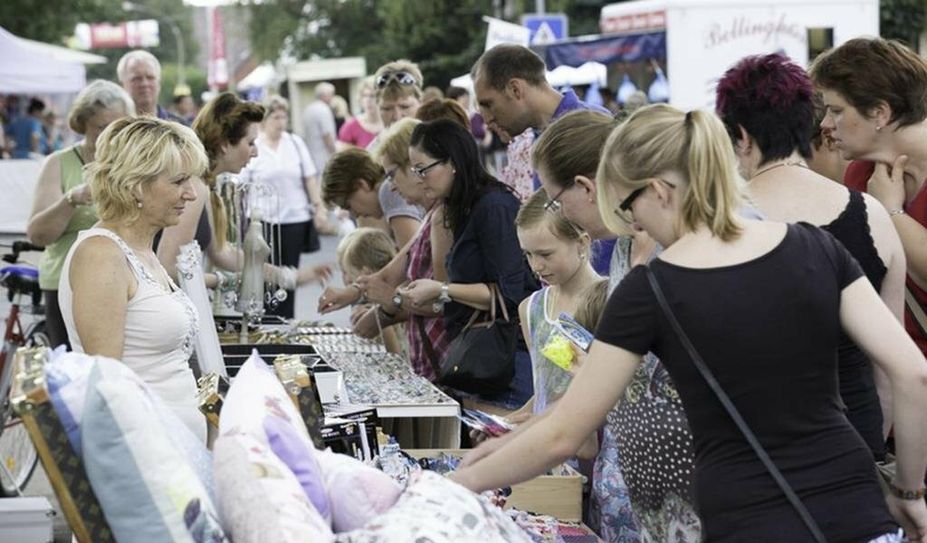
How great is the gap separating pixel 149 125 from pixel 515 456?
176 cm

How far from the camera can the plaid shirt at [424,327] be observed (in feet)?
18.7

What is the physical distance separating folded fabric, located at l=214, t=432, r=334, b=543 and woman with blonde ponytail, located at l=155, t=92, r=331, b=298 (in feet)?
11.6

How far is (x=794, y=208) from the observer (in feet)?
10.9

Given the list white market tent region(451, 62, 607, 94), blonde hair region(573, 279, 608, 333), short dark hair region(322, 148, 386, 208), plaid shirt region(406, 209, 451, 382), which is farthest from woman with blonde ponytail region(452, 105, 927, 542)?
Result: white market tent region(451, 62, 607, 94)

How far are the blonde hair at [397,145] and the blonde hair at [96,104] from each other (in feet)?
3.73

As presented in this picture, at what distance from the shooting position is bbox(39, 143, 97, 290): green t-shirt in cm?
639

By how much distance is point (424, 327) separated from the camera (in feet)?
18.9

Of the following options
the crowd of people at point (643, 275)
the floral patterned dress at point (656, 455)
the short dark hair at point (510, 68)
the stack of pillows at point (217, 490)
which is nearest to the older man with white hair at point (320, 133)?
the crowd of people at point (643, 275)

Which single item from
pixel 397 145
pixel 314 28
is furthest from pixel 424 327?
pixel 314 28

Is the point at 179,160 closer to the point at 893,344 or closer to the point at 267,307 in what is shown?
the point at 893,344

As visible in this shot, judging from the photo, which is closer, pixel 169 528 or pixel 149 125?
pixel 169 528

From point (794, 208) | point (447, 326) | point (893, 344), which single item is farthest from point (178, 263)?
point (893, 344)

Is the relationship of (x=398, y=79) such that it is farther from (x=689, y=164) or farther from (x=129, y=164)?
(x=689, y=164)

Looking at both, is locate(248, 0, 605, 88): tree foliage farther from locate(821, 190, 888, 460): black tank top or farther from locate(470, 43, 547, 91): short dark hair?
locate(821, 190, 888, 460): black tank top
